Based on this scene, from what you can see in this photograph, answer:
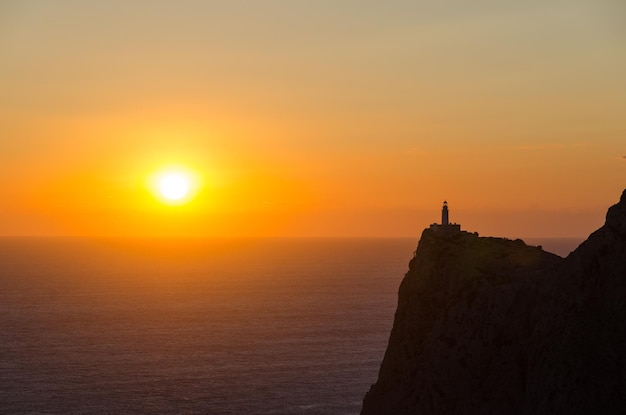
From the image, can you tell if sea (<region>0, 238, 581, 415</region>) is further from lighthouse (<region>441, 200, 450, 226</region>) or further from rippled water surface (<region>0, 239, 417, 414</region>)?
lighthouse (<region>441, 200, 450, 226</region>)

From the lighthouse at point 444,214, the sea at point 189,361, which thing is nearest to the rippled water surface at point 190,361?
the sea at point 189,361

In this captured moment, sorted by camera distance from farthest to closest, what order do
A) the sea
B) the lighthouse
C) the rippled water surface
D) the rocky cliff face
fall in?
the rippled water surface, the sea, the lighthouse, the rocky cliff face

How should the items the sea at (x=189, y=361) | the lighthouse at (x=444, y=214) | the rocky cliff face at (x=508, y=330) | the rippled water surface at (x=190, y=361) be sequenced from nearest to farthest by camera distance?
the rocky cliff face at (x=508, y=330) → the lighthouse at (x=444, y=214) → the sea at (x=189, y=361) → the rippled water surface at (x=190, y=361)

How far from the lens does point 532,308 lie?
153 feet

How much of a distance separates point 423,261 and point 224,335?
106m

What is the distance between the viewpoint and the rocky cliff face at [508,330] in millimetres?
37906

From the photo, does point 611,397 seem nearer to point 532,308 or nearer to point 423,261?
point 532,308

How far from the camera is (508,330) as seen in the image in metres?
47.9

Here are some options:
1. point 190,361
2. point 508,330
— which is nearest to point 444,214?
point 508,330

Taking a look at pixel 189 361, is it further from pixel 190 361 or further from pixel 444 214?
pixel 444 214

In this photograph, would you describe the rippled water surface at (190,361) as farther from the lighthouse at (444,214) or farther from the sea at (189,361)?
the lighthouse at (444,214)

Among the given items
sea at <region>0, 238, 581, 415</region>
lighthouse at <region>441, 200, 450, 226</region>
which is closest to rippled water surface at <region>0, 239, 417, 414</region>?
sea at <region>0, 238, 581, 415</region>

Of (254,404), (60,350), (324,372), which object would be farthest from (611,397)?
(60,350)

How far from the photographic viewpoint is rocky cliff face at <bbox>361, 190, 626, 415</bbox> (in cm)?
3791
